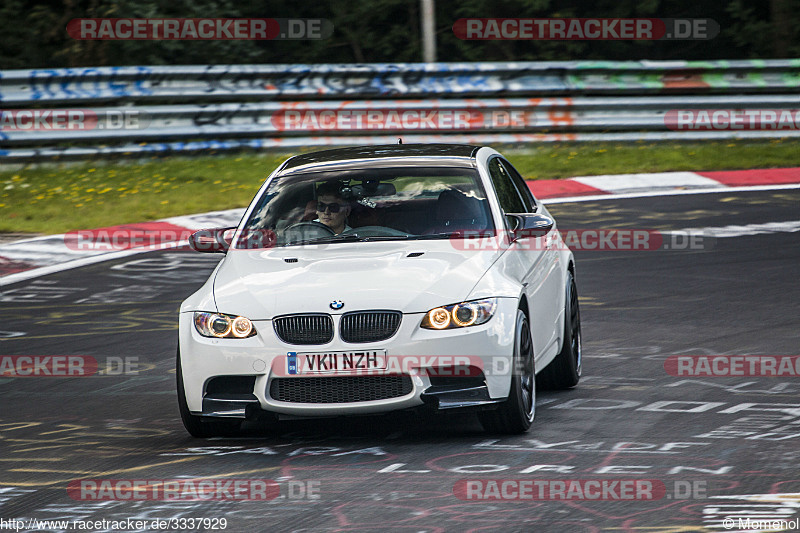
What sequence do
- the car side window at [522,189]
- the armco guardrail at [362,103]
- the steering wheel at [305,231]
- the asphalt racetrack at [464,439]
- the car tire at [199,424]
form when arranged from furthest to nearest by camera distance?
the armco guardrail at [362,103] < the car side window at [522,189] < the steering wheel at [305,231] < the car tire at [199,424] < the asphalt racetrack at [464,439]

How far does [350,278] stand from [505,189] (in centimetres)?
181

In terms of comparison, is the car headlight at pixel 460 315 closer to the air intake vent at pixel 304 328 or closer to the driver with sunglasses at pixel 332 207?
the air intake vent at pixel 304 328

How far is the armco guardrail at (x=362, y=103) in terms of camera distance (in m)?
18.2

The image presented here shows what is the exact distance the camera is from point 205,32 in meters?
22.7

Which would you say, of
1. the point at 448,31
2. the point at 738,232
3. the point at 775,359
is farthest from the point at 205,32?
the point at 775,359

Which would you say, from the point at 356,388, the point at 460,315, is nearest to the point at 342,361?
the point at 356,388

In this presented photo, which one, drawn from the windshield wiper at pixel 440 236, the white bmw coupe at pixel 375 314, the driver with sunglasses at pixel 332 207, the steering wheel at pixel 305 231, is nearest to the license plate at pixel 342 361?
the white bmw coupe at pixel 375 314

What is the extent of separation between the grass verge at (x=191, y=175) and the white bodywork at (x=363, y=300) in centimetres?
872

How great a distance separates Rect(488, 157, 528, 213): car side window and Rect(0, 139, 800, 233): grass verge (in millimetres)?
7979

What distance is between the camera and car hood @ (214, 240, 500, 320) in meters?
6.46

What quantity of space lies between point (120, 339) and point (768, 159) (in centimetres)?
1153

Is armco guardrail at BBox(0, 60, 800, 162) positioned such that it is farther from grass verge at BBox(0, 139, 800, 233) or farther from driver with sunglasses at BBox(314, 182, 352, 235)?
driver with sunglasses at BBox(314, 182, 352, 235)

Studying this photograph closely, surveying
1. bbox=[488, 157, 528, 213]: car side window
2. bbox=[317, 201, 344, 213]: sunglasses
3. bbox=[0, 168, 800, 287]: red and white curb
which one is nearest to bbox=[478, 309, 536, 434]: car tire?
bbox=[488, 157, 528, 213]: car side window

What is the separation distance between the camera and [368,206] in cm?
769
